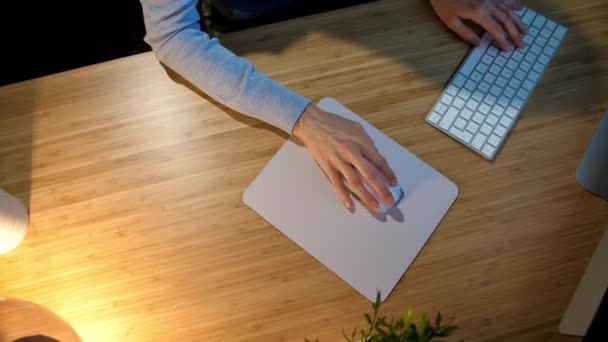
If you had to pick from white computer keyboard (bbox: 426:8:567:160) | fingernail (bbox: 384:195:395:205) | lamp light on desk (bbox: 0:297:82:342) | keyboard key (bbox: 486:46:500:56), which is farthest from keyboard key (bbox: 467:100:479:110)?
lamp light on desk (bbox: 0:297:82:342)

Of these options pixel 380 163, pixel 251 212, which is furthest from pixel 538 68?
pixel 251 212

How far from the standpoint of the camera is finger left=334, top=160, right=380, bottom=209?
32.9 inches

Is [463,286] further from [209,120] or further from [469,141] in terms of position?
[209,120]

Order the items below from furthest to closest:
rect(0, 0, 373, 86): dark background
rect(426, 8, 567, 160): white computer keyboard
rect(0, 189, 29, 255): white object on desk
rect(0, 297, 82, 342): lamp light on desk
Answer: rect(0, 0, 373, 86): dark background
rect(426, 8, 567, 160): white computer keyboard
rect(0, 189, 29, 255): white object on desk
rect(0, 297, 82, 342): lamp light on desk

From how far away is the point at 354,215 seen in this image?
85 centimetres

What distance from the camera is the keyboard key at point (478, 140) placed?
88cm

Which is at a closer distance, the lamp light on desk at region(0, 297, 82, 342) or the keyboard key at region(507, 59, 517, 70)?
the lamp light on desk at region(0, 297, 82, 342)

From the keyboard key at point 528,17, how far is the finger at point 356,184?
1.38ft

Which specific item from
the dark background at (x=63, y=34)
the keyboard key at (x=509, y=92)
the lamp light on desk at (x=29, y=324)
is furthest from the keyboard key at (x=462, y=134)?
the dark background at (x=63, y=34)

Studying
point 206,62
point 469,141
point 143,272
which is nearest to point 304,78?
point 206,62

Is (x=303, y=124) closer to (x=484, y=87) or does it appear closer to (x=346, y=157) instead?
(x=346, y=157)

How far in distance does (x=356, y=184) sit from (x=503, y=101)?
0.29 meters

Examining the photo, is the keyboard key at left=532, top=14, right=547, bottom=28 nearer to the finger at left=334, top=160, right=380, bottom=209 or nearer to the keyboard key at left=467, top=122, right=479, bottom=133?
the keyboard key at left=467, top=122, right=479, bottom=133

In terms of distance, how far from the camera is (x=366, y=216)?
2.77 feet
